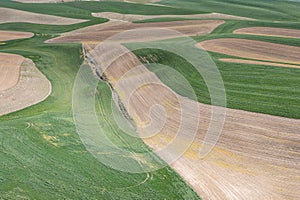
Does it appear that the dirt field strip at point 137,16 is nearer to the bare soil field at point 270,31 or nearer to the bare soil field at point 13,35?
the bare soil field at point 270,31

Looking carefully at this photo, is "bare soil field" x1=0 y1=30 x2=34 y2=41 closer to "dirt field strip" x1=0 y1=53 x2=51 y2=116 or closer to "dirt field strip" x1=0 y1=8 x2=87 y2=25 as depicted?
"dirt field strip" x1=0 y1=8 x2=87 y2=25

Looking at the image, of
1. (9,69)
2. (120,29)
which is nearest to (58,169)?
(9,69)

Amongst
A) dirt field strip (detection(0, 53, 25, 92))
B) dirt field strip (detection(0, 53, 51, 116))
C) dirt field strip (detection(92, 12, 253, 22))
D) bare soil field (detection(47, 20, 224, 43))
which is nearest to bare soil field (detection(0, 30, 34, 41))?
bare soil field (detection(47, 20, 224, 43))

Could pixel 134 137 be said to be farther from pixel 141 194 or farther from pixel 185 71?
pixel 185 71

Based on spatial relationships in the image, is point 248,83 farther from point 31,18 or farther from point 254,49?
point 31,18

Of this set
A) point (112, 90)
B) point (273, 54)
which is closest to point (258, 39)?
point (273, 54)

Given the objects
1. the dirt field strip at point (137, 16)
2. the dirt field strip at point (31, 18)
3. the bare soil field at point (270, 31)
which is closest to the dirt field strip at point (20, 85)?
the dirt field strip at point (31, 18)
